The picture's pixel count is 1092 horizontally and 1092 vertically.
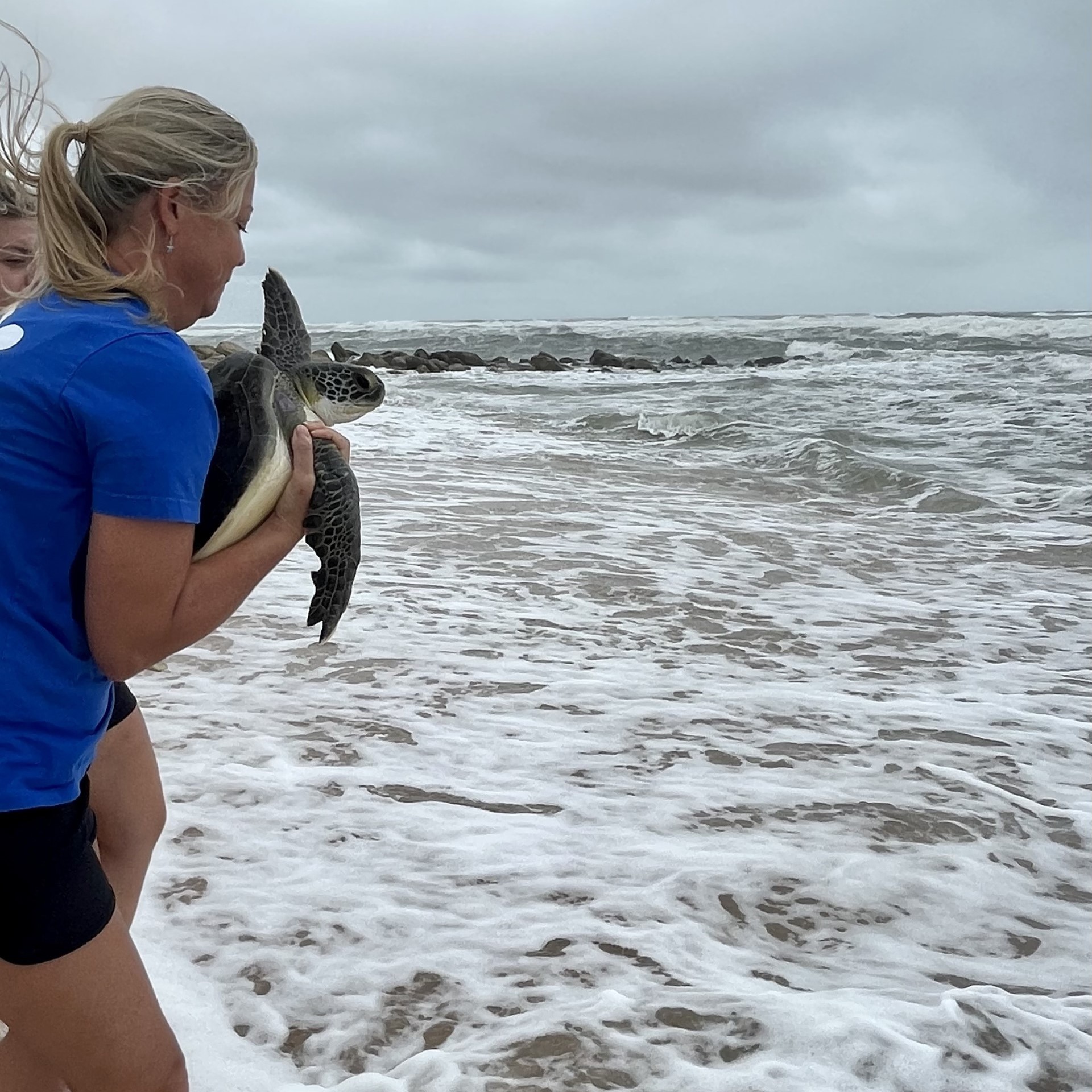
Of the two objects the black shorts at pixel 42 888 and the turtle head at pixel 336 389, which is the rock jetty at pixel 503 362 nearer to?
the turtle head at pixel 336 389

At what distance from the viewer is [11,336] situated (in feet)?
4.50

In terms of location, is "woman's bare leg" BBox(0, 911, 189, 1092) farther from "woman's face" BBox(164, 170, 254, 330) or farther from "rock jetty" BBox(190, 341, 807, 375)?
"rock jetty" BBox(190, 341, 807, 375)

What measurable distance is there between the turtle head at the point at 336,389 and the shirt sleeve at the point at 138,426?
0.78m

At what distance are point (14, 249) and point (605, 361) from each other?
30783 mm

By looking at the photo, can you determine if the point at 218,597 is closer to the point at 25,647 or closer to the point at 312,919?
the point at 25,647

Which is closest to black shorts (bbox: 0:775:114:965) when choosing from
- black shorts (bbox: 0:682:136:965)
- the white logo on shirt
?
black shorts (bbox: 0:682:136:965)

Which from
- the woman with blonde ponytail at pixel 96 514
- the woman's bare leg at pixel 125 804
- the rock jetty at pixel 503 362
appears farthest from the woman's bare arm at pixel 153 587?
the rock jetty at pixel 503 362

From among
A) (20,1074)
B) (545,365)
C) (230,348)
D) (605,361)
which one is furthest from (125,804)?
(605,361)

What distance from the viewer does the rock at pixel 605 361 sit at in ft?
106

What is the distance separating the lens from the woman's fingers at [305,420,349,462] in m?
1.84

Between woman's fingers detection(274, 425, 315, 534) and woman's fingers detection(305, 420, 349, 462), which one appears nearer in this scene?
woman's fingers detection(274, 425, 315, 534)

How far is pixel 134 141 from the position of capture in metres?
1.44

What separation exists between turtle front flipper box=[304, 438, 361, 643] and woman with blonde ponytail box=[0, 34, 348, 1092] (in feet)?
0.99

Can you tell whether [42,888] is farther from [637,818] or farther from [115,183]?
[637,818]
